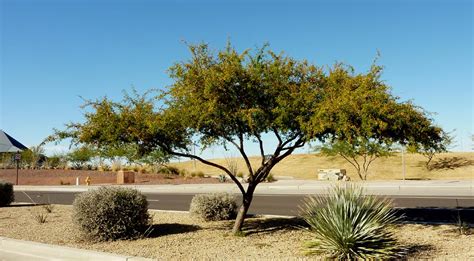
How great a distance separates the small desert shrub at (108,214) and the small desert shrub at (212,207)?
8.70 ft

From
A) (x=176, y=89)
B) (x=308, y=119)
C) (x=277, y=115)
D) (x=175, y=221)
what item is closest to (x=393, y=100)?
(x=308, y=119)

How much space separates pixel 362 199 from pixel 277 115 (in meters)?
2.40

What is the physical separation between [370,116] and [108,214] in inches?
241

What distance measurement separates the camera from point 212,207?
→ 43.2 ft

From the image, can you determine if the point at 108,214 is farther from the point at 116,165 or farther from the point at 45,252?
the point at 116,165

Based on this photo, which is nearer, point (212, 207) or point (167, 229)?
point (167, 229)

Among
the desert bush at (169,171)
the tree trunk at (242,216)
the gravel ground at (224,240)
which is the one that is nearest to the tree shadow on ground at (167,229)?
the gravel ground at (224,240)

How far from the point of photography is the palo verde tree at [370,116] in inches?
327

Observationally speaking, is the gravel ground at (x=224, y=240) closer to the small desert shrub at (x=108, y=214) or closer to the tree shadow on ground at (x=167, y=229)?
the tree shadow on ground at (x=167, y=229)

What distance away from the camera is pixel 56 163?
5988cm

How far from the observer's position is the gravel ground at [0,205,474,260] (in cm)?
855

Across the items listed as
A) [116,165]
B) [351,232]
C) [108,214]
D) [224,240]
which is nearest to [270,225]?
[224,240]

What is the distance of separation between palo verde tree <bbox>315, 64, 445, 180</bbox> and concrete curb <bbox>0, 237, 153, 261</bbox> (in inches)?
170

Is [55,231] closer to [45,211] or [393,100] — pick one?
[45,211]
